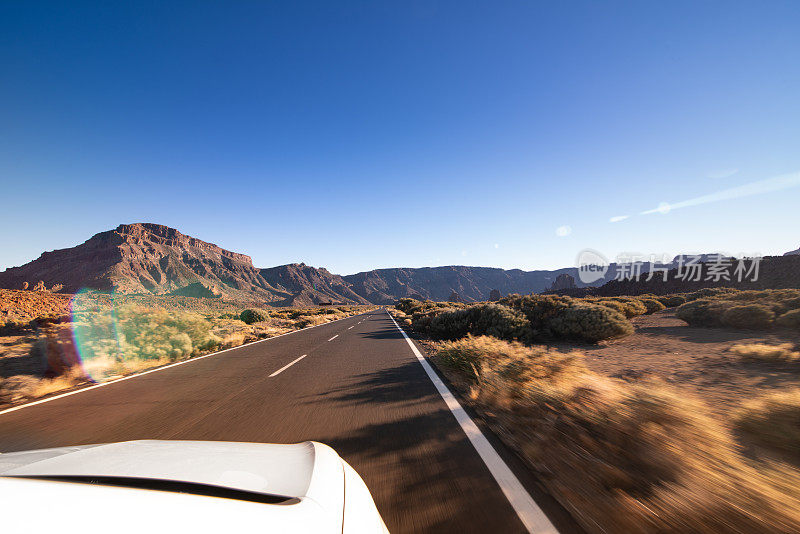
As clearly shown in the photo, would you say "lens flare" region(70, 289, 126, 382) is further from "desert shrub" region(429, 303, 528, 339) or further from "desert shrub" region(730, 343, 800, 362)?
"desert shrub" region(730, 343, 800, 362)

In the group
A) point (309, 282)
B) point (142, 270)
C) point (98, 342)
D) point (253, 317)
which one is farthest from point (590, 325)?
point (309, 282)

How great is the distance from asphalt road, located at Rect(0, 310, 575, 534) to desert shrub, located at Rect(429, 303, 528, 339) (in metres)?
5.51

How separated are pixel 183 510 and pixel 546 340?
13961 mm

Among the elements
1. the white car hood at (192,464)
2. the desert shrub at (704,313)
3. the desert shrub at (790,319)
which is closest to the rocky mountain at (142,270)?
the white car hood at (192,464)

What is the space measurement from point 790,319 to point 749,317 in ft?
4.22

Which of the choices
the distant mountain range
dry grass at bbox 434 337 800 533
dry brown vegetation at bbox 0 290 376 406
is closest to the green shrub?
dry brown vegetation at bbox 0 290 376 406

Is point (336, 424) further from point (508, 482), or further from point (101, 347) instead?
point (101, 347)

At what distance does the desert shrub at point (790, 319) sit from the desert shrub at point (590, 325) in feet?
19.4

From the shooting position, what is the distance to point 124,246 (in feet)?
282

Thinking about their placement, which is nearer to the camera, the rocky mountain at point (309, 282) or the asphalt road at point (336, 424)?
the asphalt road at point (336, 424)

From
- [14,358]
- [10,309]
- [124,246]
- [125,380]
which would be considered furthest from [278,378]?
[124,246]

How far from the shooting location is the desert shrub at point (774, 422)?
11.0ft

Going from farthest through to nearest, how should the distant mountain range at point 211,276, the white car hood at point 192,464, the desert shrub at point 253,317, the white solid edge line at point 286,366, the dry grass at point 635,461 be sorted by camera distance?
the distant mountain range at point 211,276
the desert shrub at point 253,317
the white solid edge line at point 286,366
the dry grass at point 635,461
the white car hood at point 192,464

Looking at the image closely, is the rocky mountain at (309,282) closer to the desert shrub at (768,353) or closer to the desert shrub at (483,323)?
the desert shrub at (483,323)
